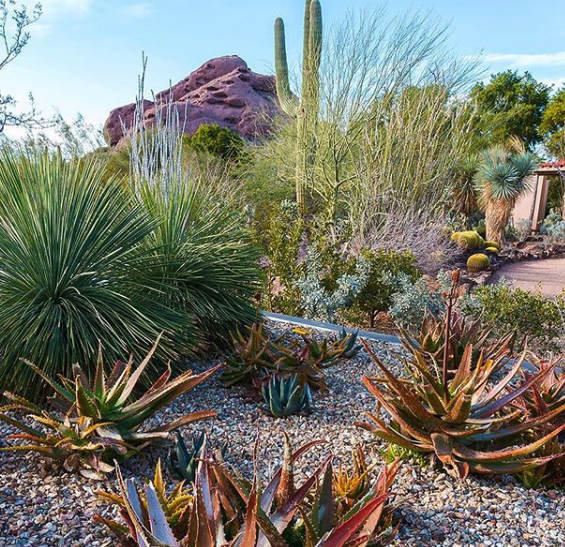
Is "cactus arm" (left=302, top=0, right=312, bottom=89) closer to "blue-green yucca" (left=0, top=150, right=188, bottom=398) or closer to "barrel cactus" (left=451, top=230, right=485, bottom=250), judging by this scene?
"barrel cactus" (left=451, top=230, right=485, bottom=250)

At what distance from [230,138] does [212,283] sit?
1764cm

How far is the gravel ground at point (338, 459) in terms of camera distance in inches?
88.4

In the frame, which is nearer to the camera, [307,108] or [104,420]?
[104,420]

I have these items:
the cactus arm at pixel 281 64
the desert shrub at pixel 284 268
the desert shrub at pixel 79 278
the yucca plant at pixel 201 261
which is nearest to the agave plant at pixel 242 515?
the desert shrub at pixel 79 278

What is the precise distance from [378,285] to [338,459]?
4048 millimetres

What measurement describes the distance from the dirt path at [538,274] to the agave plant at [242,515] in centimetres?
977

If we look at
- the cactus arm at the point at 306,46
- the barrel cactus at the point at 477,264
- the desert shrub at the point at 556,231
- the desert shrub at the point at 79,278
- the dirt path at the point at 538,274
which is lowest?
the dirt path at the point at 538,274

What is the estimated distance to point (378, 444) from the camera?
307 centimetres

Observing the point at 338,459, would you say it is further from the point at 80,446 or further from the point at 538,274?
the point at 538,274

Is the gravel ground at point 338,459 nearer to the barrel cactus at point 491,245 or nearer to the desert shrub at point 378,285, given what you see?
the desert shrub at point 378,285

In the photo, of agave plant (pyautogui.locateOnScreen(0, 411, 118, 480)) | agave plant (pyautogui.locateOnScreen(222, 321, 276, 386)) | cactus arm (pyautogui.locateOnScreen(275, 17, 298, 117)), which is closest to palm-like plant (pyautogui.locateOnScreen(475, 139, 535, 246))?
cactus arm (pyautogui.locateOnScreen(275, 17, 298, 117))

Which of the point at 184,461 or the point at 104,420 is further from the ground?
the point at 104,420

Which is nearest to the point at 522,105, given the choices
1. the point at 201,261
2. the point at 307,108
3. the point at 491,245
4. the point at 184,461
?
the point at 491,245

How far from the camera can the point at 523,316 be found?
6020 millimetres
